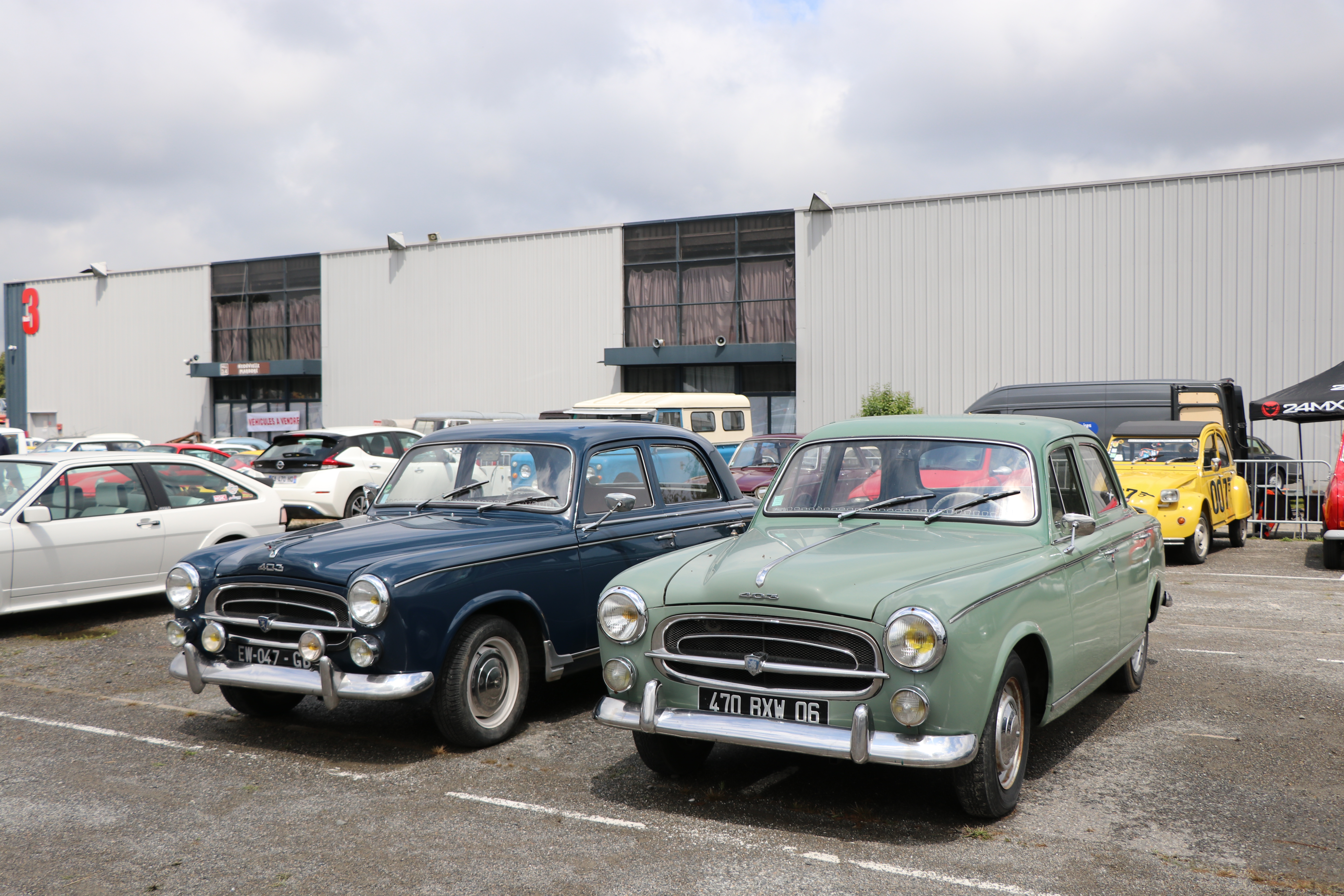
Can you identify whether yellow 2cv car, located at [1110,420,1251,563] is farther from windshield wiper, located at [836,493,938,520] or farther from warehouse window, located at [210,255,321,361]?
warehouse window, located at [210,255,321,361]

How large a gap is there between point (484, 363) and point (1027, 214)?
16697 millimetres

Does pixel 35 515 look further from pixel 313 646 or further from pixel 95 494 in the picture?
pixel 313 646

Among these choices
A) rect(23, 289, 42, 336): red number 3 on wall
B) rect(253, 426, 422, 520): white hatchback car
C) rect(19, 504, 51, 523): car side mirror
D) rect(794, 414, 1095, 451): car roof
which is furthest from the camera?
rect(23, 289, 42, 336): red number 3 on wall

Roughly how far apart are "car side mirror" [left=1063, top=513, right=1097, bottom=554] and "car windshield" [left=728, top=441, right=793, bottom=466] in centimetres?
1152

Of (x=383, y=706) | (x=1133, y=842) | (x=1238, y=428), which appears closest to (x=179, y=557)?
(x=383, y=706)

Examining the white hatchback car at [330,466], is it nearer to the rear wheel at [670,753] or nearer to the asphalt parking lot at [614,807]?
the asphalt parking lot at [614,807]

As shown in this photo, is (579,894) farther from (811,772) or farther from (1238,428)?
(1238,428)

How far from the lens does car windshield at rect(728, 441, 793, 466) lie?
17281mm

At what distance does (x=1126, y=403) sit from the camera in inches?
655

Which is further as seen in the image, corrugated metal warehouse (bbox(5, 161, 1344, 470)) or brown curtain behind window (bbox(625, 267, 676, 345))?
brown curtain behind window (bbox(625, 267, 676, 345))

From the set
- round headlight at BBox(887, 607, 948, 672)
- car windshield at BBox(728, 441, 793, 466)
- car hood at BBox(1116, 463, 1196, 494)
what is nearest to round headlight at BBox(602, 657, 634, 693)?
round headlight at BBox(887, 607, 948, 672)

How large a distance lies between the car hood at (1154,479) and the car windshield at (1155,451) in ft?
0.76

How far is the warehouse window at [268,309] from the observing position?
124 ft

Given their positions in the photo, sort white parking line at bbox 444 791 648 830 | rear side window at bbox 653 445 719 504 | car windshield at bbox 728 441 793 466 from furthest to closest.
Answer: car windshield at bbox 728 441 793 466, rear side window at bbox 653 445 719 504, white parking line at bbox 444 791 648 830
